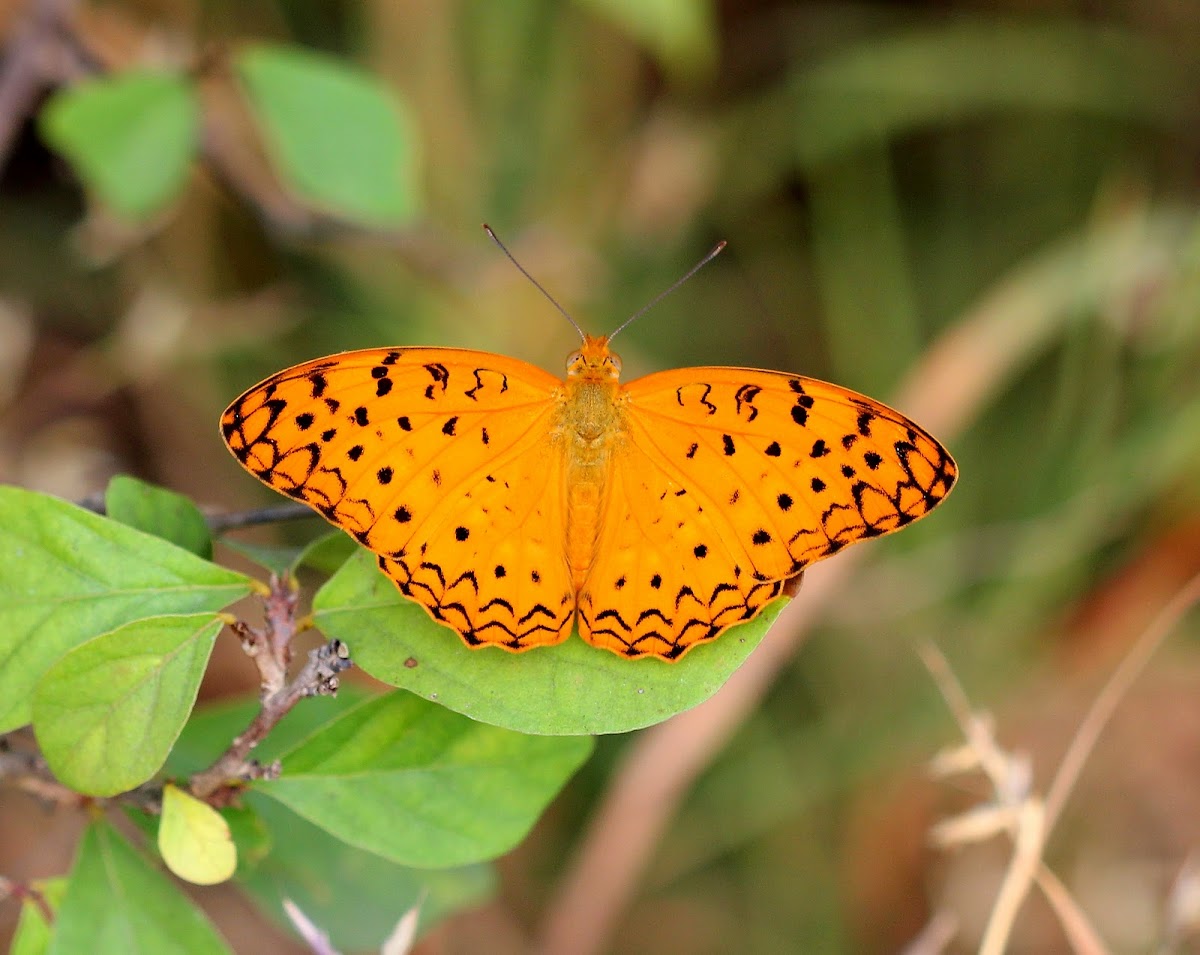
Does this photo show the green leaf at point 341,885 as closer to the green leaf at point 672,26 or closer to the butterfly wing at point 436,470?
the butterfly wing at point 436,470

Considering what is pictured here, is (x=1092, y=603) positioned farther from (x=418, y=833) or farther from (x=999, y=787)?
(x=418, y=833)

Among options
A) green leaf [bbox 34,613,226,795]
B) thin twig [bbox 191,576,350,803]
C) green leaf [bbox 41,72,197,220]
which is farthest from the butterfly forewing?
green leaf [bbox 41,72,197,220]

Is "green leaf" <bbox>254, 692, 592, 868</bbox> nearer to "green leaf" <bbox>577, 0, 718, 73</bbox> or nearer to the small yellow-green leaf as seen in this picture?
the small yellow-green leaf

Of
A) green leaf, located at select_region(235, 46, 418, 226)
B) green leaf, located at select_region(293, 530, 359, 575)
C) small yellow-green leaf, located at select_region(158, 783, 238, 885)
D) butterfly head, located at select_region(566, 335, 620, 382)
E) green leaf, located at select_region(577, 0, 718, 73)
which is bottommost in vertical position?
small yellow-green leaf, located at select_region(158, 783, 238, 885)

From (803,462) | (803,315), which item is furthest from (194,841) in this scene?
(803,315)

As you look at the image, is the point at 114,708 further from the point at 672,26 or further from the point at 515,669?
the point at 672,26

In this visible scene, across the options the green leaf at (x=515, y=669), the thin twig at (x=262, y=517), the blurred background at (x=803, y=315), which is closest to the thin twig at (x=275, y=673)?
the green leaf at (x=515, y=669)
